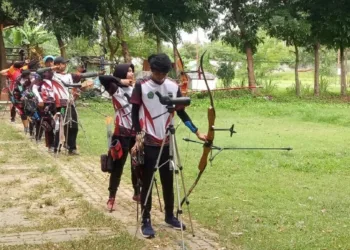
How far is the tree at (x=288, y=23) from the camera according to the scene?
2433 cm

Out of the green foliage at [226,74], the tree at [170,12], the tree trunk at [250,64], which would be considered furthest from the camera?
the green foliage at [226,74]

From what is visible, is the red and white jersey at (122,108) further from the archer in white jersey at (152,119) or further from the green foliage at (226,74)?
the green foliage at (226,74)

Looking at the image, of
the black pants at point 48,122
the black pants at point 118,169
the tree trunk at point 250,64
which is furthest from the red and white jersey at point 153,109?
the tree trunk at point 250,64

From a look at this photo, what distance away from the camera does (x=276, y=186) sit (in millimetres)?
8203

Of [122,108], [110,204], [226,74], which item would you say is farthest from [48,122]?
[226,74]

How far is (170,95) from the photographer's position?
571cm

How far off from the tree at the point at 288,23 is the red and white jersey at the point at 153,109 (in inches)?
761

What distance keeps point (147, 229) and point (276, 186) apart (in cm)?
292

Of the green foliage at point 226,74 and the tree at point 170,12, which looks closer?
the tree at point 170,12

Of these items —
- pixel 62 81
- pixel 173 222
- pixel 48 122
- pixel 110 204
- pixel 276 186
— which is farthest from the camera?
pixel 48 122

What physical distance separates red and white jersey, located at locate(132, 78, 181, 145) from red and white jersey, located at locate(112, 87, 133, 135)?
46.3 inches

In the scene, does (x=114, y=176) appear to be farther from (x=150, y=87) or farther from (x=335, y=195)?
(x=335, y=195)

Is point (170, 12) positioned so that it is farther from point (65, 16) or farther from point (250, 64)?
point (250, 64)

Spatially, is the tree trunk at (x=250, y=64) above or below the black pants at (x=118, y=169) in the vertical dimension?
above
